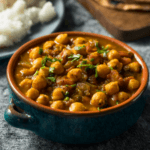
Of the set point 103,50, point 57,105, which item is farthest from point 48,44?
point 57,105

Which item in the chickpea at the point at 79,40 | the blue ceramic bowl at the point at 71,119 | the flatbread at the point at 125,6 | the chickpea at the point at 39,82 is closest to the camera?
the blue ceramic bowl at the point at 71,119

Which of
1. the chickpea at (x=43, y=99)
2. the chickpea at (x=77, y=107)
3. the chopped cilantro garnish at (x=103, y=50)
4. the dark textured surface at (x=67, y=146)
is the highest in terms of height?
the chopped cilantro garnish at (x=103, y=50)

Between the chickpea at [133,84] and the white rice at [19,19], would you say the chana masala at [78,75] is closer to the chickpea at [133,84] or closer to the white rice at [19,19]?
the chickpea at [133,84]

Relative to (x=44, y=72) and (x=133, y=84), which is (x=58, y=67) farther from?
(x=133, y=84)

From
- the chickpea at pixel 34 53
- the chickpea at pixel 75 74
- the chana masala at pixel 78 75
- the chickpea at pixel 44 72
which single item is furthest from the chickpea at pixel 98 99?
the chickpea at pixel 34 53

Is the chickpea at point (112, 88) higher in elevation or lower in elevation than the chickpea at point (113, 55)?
lower

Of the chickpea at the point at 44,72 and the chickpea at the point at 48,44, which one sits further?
the chickpea at the point at 48,44
